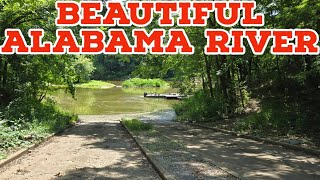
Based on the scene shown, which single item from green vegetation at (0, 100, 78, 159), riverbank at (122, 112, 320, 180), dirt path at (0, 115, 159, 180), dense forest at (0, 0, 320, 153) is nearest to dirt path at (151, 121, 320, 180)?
riverbank at (122, 112, 320, 180)

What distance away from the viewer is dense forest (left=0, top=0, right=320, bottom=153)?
12891 mm

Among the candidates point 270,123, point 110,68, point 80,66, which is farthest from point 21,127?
point 110,68

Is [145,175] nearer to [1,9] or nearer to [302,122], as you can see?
[302,122]

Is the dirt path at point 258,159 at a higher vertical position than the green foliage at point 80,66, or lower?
lower

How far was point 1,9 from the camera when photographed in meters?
13.8

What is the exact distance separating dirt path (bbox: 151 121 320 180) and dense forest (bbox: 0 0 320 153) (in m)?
2.15

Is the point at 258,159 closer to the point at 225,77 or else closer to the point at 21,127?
the point at 21,127

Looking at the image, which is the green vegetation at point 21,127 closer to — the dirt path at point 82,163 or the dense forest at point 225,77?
the dense forest at point 225,77

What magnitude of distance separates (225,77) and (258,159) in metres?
11.4

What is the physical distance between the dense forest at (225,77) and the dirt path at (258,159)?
2147 millimetres

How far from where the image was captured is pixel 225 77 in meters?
19.7

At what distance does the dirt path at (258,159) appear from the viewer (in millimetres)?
7203

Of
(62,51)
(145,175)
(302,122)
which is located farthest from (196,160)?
(62,51)

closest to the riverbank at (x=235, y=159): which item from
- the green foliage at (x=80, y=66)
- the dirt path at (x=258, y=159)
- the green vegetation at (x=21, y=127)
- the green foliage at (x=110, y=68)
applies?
the dirt path at (x=258, y=159)
